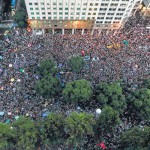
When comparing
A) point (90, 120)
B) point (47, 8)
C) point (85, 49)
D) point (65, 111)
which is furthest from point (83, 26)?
point (90, 120)

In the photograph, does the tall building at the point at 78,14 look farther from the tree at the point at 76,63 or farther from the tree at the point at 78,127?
the tree at the point at 78,127

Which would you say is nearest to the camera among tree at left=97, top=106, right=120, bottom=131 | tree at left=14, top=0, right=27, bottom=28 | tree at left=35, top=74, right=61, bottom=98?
tree at left=97, top=106, right=120, bottom=131

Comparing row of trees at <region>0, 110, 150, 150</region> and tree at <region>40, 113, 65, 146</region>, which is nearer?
row of trees at <region>0, 110, 150, 150</region>

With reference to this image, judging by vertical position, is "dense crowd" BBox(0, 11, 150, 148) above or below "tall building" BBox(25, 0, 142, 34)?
below

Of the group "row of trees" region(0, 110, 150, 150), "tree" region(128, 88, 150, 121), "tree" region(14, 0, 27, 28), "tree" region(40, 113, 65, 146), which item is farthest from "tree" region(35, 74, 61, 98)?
"tree" region(14, 0, 27, 28)

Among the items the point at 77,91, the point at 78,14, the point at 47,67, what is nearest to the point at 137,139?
the point at 77,91

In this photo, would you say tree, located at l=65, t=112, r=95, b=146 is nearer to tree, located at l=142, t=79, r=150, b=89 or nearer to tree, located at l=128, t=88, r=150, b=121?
tree, located at l=128, t=88, r=150, b=121

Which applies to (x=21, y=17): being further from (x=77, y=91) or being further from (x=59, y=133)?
(x=59, y=133)
